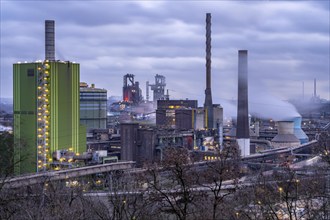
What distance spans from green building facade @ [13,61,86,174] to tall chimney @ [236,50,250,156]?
9127 mm

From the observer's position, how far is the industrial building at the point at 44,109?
21.2 metres

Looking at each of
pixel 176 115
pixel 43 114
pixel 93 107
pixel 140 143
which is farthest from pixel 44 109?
pixel 93 107

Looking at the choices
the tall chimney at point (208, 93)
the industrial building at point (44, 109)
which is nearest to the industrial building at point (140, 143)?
the industrial building at point (44, 109)

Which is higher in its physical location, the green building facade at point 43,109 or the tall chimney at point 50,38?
the tall chimney at point 50,38

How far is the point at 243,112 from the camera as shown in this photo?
87.9ft

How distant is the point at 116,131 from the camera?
36625mm

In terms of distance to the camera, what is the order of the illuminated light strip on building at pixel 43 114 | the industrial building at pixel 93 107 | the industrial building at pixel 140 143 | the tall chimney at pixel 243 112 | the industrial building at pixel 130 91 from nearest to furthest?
the illuminated light strip on building at pixel 43 114
the industrial building at pixel 140 143
the tall chimney at pixel 243 112
the industrial building at pixel 93 107
the industrial building at pixel 130 91

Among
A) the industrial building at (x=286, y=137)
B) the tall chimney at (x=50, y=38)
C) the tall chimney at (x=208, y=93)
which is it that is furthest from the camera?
the tall chimney at (x=208, y=93)

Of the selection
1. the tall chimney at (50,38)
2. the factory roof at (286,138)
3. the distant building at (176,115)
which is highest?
the tall chimney at (50,38)

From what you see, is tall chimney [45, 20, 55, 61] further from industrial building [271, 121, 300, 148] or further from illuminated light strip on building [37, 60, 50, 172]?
industrial building [271, 121, 300, 148]

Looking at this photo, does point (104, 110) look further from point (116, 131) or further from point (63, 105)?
point (63, 105)

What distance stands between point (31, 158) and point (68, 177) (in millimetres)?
3553

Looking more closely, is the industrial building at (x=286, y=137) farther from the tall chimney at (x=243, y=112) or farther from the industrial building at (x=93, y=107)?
the industrial building at (x=93, y=107)

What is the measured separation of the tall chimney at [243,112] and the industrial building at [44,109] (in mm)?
9050
